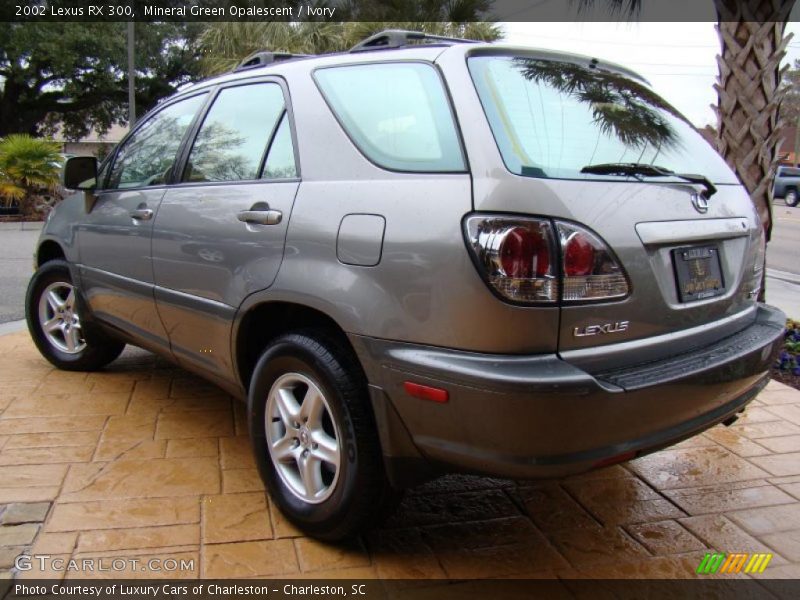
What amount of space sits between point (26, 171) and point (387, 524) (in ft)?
47.5

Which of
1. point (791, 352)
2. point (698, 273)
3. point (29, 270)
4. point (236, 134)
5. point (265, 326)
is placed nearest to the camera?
point (698, 273)

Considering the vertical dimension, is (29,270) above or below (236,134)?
below

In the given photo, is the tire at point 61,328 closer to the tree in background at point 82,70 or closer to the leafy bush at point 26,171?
the leafy bush at point 26,171

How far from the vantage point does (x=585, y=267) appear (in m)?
2.07

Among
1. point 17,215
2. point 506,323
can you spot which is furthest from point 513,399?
point 17,215

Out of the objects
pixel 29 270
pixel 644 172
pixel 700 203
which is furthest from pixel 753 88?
pixel 29 270

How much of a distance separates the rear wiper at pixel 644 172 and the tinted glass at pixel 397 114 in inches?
18.0

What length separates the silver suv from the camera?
204 centimetres

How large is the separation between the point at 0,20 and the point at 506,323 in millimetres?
27761

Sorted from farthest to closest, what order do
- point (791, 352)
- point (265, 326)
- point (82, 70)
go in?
point (82, 70) → point (791, 352) → point (265, 326)

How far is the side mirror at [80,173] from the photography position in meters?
4.05

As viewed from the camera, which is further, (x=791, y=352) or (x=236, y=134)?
(x=791, y=352)

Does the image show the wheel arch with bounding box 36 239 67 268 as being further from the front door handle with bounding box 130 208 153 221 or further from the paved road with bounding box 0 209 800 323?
the paved road with bounding box 0 209 800 323

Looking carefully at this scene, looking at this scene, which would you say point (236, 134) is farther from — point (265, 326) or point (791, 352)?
point (791, 352)
